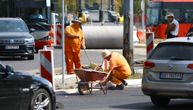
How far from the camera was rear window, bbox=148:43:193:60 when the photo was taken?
45.2 ft

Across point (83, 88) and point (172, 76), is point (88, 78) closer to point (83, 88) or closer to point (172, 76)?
point (83, 88)

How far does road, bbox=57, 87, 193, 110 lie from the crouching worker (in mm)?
493

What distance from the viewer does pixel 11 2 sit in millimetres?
34469

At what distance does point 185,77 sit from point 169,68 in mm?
403

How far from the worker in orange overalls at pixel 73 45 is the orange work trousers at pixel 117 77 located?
2.98 meters

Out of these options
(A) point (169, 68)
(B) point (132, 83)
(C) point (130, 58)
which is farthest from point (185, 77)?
(C) point (130, 58)

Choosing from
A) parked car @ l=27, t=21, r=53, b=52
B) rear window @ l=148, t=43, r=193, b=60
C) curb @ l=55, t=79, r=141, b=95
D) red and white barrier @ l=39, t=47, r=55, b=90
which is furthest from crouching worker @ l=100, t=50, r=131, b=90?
parked car @ l=27, t=21, r=53, b=52

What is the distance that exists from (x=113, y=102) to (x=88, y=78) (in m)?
1.66

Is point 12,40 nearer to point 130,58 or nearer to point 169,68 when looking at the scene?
point 130,58

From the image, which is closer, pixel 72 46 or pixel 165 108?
pixel 165 108

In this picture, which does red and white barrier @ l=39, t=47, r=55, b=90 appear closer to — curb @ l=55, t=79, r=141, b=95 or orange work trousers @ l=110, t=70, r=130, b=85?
curb @ l=55, t=79, r=141, b=95

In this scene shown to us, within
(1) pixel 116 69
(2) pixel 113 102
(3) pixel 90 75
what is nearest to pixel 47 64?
(3) pixel 90 75

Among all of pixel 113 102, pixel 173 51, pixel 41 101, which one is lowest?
pixel 113 102

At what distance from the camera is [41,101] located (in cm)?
1166
